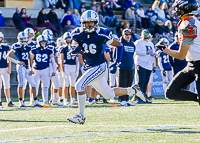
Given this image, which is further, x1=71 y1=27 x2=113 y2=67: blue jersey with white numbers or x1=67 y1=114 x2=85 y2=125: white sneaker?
x1=71 y1=27 x2=113 y2=67: blue jersey with white numbers

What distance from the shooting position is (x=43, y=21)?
17938 mm

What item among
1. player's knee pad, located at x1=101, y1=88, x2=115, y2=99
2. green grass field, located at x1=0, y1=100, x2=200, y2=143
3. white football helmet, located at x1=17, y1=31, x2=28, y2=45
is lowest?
green grass field, located at x1=0, y1=100, x2=200, y2=143

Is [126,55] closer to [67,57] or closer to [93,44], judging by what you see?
[67,57]

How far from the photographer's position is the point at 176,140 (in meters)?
5.57

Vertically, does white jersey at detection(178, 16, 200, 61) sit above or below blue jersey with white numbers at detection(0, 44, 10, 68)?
above

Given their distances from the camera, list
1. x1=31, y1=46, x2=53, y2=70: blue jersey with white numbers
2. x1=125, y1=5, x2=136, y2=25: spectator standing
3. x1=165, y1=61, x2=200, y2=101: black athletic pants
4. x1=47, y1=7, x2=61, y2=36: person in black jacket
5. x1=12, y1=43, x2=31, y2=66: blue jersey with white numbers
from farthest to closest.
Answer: x1=125, y1=5, x2=136, y2=25: spectator standing, x1=47, y1=7, x2=61, y2=36: person in black jacket, x1=12, y1=43, x2=31, y2=66: blue jersey with white numbers, x1=31, y1=46, x2=53, y2=70: blue jersey with white numbers, x1=165, y1=61, x2=200, y2=101: black athletic pants

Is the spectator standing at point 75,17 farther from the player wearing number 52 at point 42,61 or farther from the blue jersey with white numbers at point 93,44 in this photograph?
the blue jersey with white numbers at point 93,44

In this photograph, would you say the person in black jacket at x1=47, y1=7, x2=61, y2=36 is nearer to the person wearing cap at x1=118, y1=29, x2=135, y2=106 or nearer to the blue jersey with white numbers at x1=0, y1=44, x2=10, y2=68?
the blue jersey with white numbers at x1=0, y1=44, x2=10, y2=68

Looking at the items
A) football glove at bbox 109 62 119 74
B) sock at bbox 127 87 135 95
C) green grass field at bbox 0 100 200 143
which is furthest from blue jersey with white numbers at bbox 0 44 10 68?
sock at bbox 127 87 135 95

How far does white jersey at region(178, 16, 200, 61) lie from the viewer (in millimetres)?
5992

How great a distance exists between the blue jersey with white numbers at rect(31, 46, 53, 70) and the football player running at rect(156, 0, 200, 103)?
229 inches

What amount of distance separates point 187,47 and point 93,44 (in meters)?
1.86

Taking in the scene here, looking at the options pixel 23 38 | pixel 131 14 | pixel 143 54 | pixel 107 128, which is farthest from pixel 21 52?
pixel 131 14

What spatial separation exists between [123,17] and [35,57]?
10530 millimetres
